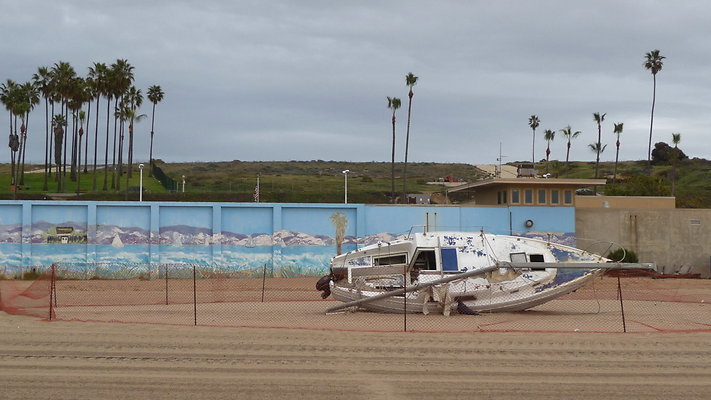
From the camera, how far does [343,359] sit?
56.3 feet

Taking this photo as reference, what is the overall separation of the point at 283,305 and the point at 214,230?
17.4 m

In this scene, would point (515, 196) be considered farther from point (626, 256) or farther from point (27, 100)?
point (27, 100)

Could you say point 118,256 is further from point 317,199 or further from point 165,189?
point 165,189

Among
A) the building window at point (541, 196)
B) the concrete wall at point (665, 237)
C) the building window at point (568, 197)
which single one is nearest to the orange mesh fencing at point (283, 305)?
the concrete wall at point (665, 237)

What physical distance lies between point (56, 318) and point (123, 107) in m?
77.9

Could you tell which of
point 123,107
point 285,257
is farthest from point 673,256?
point 123,107

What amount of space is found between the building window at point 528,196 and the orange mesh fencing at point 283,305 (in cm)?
684

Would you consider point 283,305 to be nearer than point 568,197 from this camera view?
Yes

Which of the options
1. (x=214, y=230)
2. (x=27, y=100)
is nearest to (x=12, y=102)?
(x=27, y=100)

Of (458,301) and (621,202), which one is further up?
(621,202)

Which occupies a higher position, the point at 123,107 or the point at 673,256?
the point at 123,107

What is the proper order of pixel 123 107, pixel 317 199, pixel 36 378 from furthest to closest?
pixel 123 107, pixel 317 199, pixel 36 378

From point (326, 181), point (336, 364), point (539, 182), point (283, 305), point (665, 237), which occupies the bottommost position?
point (283, 305)

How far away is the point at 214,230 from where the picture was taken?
47250 mm
